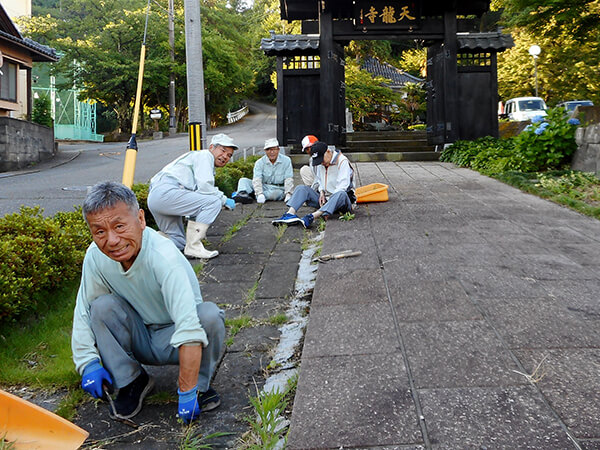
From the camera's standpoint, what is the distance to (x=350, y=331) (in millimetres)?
3643

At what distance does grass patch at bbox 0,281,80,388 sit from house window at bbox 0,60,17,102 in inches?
862

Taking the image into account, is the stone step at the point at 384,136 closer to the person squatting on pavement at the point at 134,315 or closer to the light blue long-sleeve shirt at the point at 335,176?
the light blue long-sleeve shirt at the point at 335,176

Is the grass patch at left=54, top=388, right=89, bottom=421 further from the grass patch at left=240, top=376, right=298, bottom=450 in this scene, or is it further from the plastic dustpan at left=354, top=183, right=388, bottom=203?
the plastic dustpan at left=354, top=183, right=388, bottom=203

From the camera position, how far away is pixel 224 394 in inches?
125

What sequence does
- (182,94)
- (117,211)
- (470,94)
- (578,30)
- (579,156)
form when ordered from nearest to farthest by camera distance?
(117,211) → (579,156) → (578,30) → (470,94) → (182,94)

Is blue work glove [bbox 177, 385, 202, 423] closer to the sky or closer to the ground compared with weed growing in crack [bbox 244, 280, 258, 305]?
closer to the ground

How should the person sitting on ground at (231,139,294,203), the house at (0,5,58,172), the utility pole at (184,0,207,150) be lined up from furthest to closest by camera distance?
the house at (0,5,58,172), the person sitting on ground at (231,139,294,203), the utility pole at (184,0,207,150)

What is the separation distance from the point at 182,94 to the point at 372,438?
1685 inches

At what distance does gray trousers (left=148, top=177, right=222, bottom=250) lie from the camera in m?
6.32

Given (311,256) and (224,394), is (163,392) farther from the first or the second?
(311,256)

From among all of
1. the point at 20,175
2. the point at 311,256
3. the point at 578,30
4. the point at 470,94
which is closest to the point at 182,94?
the point at 20,175

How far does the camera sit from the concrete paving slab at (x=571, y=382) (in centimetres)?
243

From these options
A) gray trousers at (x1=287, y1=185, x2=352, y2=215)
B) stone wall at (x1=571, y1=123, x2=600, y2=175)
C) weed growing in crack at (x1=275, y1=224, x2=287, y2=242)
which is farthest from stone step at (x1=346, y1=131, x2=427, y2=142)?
weed growing in crack at (x1=275, y1=224, x2=287, y2=242)

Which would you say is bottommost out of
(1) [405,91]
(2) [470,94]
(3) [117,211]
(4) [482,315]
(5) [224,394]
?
(5) [224,394]
